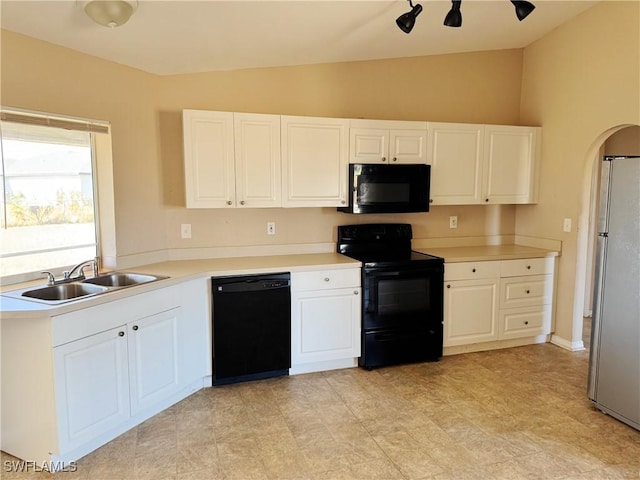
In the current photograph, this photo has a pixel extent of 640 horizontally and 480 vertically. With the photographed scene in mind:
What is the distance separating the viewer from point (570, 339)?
151 inches

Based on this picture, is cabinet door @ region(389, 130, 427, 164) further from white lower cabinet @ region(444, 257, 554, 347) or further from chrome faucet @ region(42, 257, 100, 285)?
chrome faucet @ region(42, 257, 100, 285)

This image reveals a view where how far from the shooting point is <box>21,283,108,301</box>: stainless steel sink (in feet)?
7.91

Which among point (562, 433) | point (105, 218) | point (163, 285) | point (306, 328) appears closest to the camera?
point (562, 433)

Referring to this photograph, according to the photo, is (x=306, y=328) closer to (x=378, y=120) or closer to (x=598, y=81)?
(x=378, y=120)

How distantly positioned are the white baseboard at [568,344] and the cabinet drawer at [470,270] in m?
0.92

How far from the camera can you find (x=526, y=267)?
149 inches

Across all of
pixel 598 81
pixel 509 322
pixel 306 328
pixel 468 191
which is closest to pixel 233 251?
pixel 306 328

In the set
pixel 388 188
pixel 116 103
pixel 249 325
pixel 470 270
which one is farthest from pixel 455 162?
pixel 116 103

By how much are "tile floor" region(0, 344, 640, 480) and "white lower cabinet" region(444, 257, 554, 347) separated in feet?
1.40

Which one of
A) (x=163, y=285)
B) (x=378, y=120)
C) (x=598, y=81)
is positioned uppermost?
(x=598, y=81)

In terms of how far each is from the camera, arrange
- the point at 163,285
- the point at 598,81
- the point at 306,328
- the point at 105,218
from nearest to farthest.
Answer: the point at 163,285 < the point at 105,218 < the point at 306,328 < the point at 598,81

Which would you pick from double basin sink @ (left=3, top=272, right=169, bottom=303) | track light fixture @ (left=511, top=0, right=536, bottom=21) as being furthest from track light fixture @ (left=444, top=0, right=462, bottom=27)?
double basin sink @ (left=3, top=272, right=169, bottom=303)

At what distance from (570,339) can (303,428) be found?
262 cm

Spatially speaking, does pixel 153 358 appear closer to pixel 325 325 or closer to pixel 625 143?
pixel 325 325
